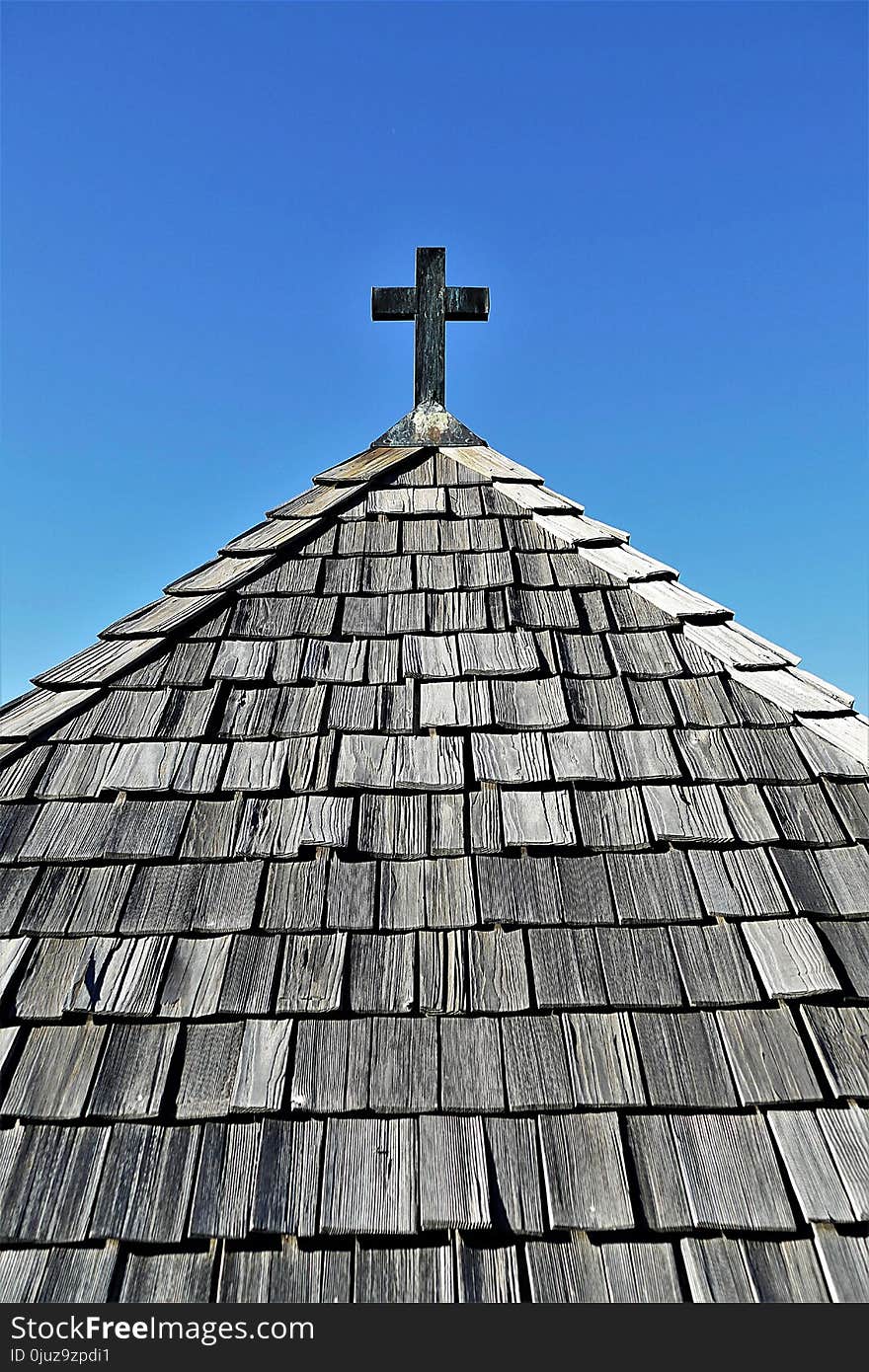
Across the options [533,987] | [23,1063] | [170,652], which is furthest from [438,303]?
A: [23,1063]

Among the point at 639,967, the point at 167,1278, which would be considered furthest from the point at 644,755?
the point at 167,1278

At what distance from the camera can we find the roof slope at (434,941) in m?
2.12

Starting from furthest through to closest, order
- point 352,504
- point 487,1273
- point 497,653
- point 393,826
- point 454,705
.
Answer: point 352,504 → point 497,653 → point 454,705 → point 393,826 → point 487,1273

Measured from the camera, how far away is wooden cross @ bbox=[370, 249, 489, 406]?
3.97 m

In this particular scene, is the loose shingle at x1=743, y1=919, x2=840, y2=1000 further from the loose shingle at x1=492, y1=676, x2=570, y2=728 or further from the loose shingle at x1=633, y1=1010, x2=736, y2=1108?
the loose shingle at x1=492, y1=676, x2=570, y2=728

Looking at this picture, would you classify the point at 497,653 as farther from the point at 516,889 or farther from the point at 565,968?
the point at 565,968

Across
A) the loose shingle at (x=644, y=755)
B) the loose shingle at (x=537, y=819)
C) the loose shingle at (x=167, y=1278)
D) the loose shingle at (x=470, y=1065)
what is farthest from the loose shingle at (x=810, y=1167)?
the loose shingle at (x=167, y=1278)

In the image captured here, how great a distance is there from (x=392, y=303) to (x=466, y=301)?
1.05 ft

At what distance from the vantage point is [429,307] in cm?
398

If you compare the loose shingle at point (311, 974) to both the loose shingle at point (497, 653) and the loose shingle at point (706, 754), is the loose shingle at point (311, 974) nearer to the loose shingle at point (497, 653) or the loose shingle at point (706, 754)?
the loose shingle at point (497, 653)

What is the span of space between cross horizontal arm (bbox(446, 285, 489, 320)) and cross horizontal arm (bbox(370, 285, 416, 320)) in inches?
6.2

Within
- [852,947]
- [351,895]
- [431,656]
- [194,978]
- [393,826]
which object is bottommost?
[194,978]

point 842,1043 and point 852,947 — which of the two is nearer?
point 842,1043

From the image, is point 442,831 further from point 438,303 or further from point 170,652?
point 438,303
